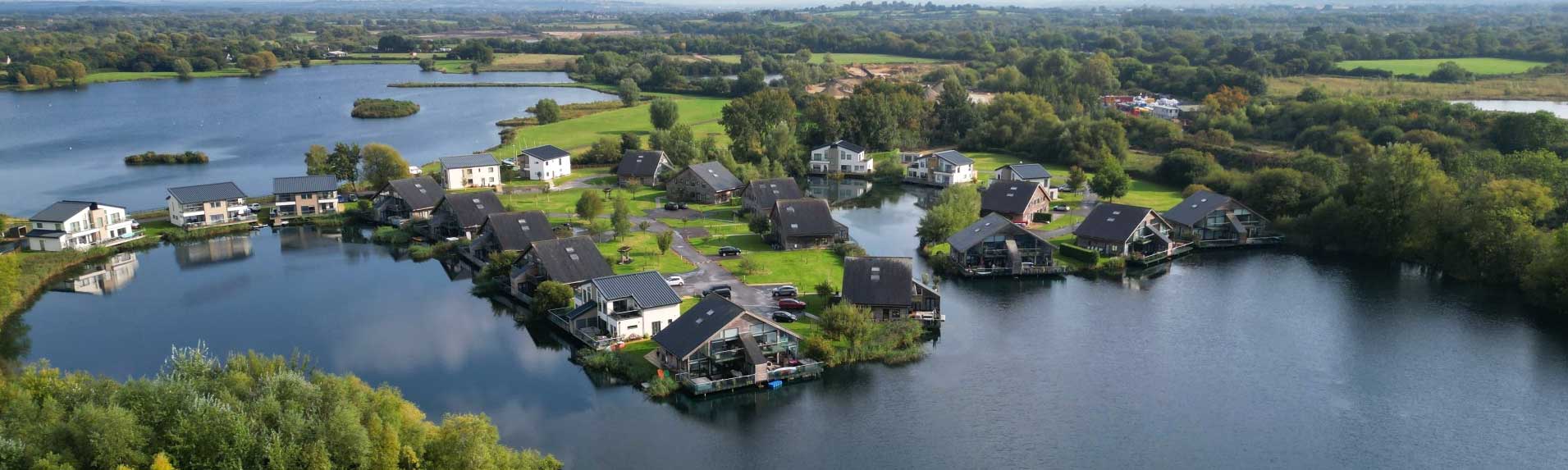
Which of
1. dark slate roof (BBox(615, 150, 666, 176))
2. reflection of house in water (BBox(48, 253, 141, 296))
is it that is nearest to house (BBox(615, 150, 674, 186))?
dark slate roof (BBox(615, 150, 666, 176))

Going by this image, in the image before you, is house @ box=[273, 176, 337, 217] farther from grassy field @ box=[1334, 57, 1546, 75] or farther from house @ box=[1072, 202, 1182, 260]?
grassy field @ box=[1334, 57, 1546, 75]

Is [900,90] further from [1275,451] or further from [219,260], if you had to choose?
[1275,451]

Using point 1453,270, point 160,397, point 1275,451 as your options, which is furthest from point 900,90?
point 160,397

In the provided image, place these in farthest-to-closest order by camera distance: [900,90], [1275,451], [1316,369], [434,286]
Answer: [900,90] < [434,286] < [1316,369] < [1275,451]

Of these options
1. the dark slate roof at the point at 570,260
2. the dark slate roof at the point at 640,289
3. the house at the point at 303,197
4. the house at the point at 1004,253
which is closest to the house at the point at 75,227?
the house at the point at 303,197

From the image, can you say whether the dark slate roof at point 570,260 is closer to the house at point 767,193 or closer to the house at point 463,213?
the house at point 463,213
